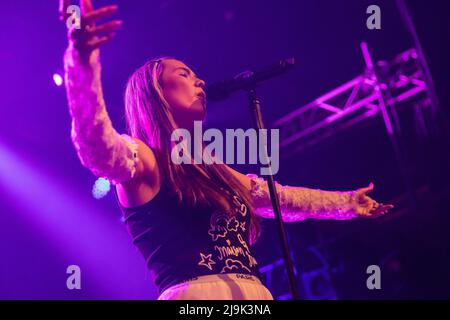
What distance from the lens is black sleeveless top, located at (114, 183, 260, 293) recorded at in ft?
6.14

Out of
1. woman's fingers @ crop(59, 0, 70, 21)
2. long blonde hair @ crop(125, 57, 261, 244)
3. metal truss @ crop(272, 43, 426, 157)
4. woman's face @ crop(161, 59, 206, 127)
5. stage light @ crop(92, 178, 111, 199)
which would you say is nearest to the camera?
woman's fingers @ crop(59, 0, 70, 21)

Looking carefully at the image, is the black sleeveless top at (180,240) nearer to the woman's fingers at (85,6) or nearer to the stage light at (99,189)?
the woman's fingers at (85,6)

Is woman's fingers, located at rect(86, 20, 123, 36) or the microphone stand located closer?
woman's fingers, located at rect(86, 20, 123, 36)

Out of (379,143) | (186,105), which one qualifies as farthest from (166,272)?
(379,143)

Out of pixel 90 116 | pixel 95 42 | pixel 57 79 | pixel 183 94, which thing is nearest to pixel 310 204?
pixel 183 94

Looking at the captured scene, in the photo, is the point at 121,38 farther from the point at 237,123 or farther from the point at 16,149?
the point at 237,123

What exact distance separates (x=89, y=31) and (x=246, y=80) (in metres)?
0.81

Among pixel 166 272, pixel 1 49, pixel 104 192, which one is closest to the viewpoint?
pixel 166 272

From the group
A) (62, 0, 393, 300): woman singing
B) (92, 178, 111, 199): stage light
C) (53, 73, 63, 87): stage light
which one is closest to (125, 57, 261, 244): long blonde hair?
(62, 0, 393, 300): woman singing

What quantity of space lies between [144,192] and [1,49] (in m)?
3.42

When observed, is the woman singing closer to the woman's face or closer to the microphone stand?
the woman's face

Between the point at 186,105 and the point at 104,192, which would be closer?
the point at 186,105

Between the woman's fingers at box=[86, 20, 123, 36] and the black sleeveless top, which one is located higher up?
A: the woman's fingers at box=[86, 20, 123, 36]

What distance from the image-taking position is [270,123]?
6.92 meters
